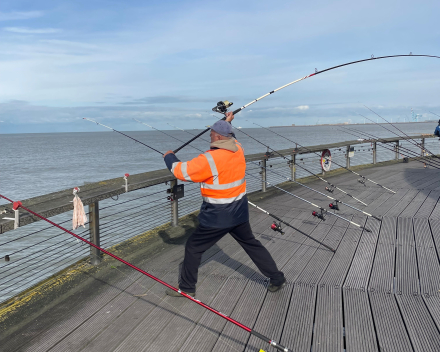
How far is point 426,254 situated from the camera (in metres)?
4.14

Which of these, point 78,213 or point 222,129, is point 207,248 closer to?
point 222,129

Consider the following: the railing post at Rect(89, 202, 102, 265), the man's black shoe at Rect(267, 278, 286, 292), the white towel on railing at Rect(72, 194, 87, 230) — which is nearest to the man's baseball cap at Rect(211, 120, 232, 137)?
the man's black shoe at Rect(267, 278, 286, 292)

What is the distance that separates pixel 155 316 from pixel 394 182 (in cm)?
777

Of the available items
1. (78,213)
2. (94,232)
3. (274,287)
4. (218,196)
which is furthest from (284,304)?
(94,232)

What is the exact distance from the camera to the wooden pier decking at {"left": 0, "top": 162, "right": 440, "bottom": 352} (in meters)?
2.65

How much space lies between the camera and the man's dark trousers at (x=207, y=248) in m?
3.17

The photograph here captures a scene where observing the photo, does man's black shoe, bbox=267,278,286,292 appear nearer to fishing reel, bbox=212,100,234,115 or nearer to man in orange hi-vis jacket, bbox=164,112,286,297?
man in orange hi-vis jacket, bbox=164,112,286,297

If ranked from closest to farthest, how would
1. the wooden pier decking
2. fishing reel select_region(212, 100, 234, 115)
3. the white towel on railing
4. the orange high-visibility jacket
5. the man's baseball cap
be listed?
the wooden pier decking, the orange high-visibility jacket, the man's baseball cap, the white towel on railing, fishing reel select_region(212, 100, 234, 115)

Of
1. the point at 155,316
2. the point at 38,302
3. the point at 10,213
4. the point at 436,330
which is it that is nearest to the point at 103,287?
the point at 38,302

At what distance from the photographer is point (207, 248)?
3.26 meters

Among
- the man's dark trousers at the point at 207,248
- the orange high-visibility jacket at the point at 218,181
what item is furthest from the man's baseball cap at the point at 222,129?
the man's dark trousers at the point at 207,248

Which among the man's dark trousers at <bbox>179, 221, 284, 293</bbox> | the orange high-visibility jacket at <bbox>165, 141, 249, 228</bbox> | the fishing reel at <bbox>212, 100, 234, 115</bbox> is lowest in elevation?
the man's dark trousers at <bbox>179, 221, 284, 293</bbox>

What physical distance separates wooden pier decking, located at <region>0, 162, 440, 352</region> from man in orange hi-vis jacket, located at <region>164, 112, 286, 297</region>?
0.34 meters

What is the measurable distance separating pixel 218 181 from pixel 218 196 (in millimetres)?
127
